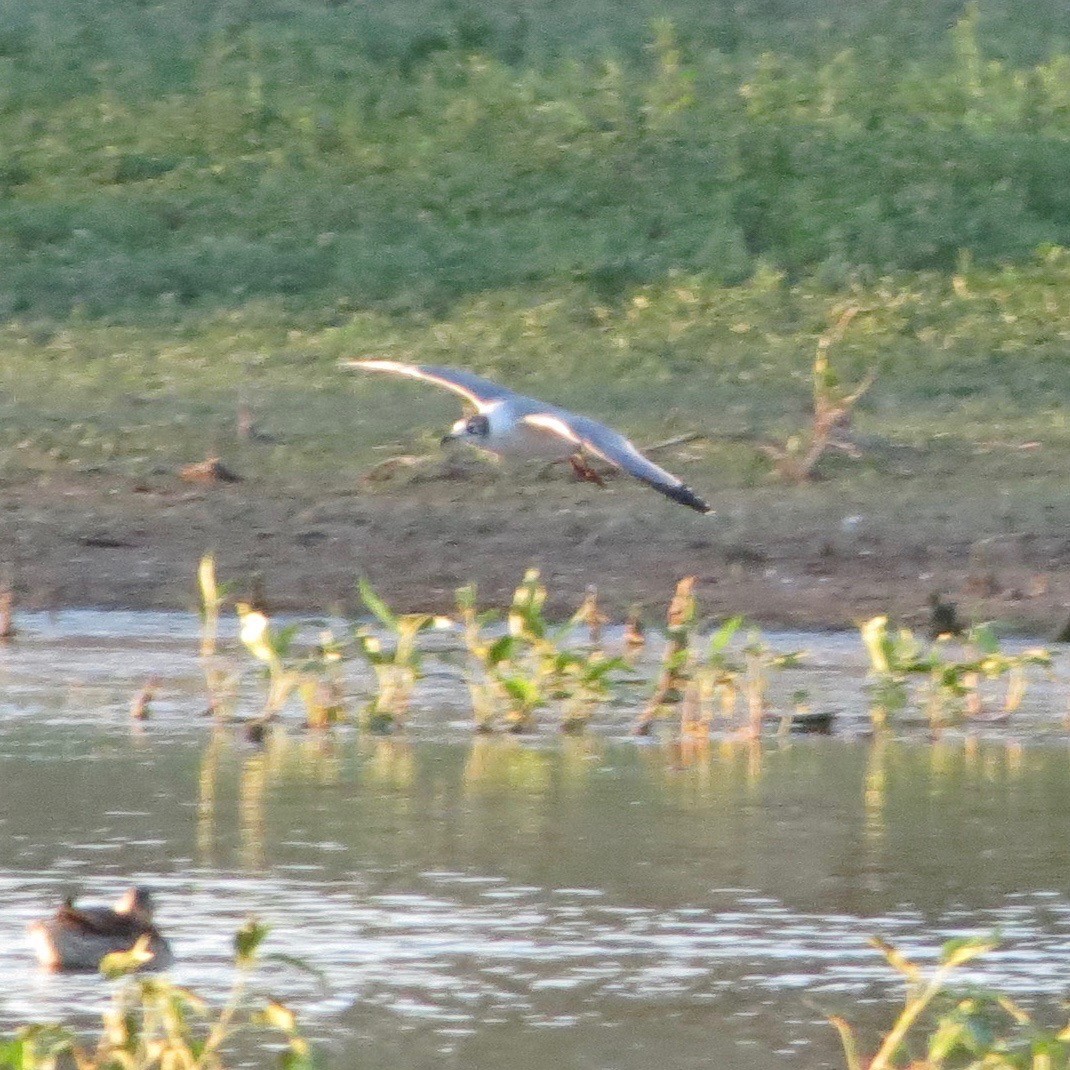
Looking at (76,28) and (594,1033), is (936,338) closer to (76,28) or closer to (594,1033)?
(76,28)

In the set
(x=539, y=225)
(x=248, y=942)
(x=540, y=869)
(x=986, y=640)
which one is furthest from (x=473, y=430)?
(x=248, y=942)

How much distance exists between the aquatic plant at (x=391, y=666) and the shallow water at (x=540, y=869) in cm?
12

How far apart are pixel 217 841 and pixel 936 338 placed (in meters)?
8.28

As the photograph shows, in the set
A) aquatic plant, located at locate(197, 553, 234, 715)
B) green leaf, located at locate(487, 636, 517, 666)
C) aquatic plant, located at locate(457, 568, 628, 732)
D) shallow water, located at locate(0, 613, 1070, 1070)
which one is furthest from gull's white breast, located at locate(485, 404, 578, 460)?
green leaf, located at locate(487, 636, 517, 666)

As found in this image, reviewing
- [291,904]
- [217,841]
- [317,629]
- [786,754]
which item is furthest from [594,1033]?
[317,629]

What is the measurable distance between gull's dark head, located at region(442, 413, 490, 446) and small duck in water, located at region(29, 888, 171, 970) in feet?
15.6

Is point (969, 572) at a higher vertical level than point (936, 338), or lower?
lower

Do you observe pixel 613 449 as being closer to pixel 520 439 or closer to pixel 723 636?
pixel 520 439

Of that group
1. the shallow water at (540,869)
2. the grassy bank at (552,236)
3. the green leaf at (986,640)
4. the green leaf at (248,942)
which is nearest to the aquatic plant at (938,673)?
the green leaf at (986,640)

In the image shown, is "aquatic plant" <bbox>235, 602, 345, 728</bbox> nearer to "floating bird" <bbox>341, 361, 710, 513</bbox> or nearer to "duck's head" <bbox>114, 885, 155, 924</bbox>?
"floating bird" <bbox>341, 361, 710, 513</bbox>

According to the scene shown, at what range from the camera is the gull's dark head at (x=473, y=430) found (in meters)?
10.9

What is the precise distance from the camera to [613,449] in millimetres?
9977

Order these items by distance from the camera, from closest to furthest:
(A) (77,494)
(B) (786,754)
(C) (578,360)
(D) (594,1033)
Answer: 1. (D) (594,1033)
2. (B) (786,754)
3. (A) (77,494)
4. (C) (578,360)

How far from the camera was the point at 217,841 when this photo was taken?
7551mm
